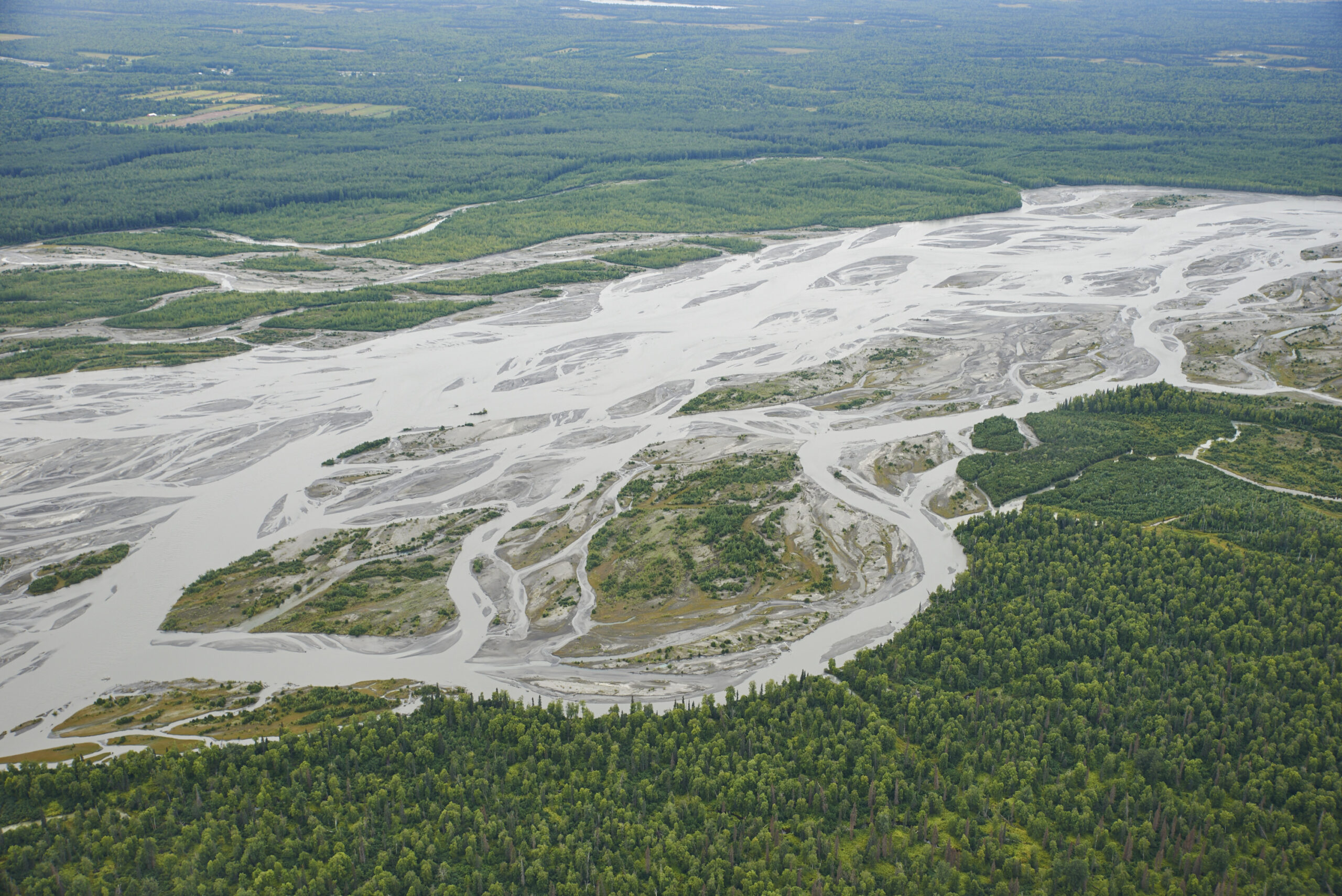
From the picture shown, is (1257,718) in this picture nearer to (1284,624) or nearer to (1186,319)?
(1284,624)

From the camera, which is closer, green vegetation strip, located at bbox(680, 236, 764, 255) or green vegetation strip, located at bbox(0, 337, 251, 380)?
green vegetation strip, located at bbox(0, 337, 251, 380)

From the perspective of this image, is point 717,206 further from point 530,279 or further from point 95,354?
point 95,354

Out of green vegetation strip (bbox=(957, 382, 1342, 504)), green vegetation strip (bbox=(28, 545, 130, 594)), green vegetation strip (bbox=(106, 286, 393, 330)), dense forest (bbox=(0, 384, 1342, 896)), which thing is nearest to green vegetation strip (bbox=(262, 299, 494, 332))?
green vegetation strip (bbox=(106, 286, 393, 330))

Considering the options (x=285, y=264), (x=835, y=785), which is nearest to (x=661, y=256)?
(x=285, y=264)

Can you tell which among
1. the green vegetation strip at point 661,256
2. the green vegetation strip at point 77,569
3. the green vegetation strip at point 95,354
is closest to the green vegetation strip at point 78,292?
the green vegetation strip at point 95,354

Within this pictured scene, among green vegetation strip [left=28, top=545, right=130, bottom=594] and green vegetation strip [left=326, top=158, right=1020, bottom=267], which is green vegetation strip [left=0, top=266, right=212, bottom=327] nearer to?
green vegetation strip [left=326, top=158, right=1020, bottom=267]
